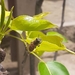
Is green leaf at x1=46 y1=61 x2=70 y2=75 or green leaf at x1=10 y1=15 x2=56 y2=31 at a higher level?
green leaf at x1=10 y1=15 x2=56 y2=31

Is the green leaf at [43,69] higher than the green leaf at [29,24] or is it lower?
lower

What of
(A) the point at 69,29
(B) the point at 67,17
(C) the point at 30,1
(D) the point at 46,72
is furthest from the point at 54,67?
(B) the point at 67,17

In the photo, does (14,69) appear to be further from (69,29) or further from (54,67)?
(54,67)

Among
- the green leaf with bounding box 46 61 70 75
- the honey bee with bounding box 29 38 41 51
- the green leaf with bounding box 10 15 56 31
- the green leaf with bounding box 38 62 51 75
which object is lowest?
the green leaf with bounding box 46 61 70 75

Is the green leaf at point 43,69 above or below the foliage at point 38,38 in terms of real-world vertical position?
below

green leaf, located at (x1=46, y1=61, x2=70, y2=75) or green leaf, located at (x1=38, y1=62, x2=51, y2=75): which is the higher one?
green leaf, located at (x1=38, y1=62, x2=51, y2=75)

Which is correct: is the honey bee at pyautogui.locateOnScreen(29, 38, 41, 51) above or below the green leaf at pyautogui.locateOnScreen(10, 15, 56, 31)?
below

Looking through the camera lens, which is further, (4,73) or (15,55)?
(15,55)

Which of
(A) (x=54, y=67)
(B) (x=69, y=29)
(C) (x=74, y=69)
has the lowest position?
(C) (x=74, y=69)

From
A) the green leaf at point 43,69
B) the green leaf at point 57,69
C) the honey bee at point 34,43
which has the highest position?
the honey bee at point 34,43

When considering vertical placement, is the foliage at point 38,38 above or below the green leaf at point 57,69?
above

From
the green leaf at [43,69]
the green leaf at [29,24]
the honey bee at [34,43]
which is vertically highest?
the green leaf at [29,24]
